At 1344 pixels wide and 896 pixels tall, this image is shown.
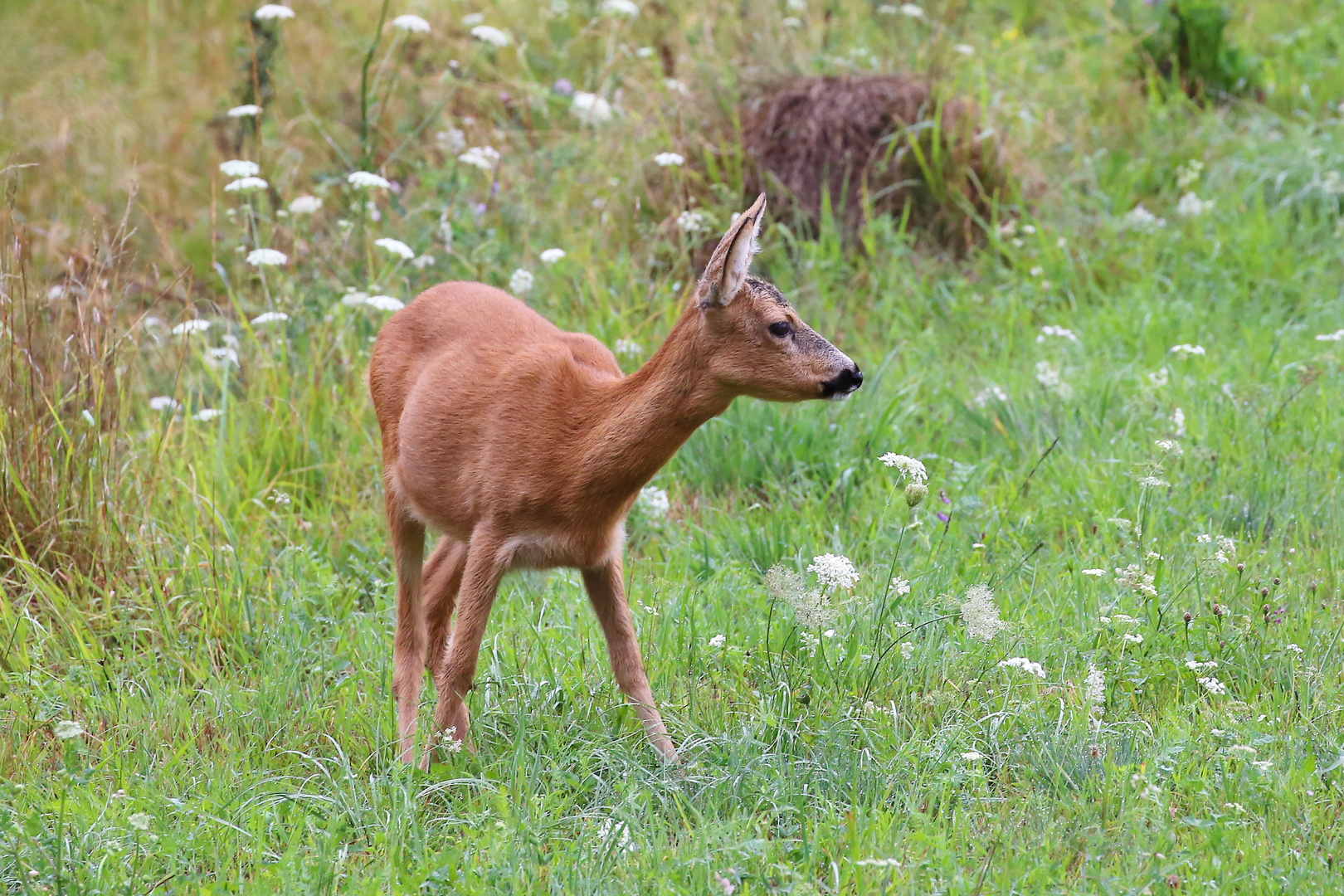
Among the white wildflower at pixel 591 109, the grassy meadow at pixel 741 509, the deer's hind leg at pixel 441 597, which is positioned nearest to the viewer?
the grassy meadow at pixel 741 509

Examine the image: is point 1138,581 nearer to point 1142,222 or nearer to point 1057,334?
point 1057,334

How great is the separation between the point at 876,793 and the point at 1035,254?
4.22m

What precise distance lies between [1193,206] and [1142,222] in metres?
0.29

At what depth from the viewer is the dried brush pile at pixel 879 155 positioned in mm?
7348

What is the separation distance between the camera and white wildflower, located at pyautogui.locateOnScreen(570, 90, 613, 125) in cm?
745

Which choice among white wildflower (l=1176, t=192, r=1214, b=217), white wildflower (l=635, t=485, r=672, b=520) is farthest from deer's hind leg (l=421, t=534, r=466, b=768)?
white wildflower (l=1176, t=192, r=1214, b=217)

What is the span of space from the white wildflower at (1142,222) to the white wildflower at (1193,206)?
0.11m

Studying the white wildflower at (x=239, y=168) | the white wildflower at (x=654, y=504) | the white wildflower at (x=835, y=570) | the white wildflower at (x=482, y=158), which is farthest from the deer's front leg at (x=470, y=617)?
the white wildflower at (x=482, y=158)

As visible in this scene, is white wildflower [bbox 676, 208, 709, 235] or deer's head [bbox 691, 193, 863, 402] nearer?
deer's head [bbox 691, 193, 863, 402]

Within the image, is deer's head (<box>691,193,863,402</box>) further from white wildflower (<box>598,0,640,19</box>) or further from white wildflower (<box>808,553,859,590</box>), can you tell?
white wildflower (<box>598,0,640,19</box>)

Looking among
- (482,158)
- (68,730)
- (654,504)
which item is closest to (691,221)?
(482,158)

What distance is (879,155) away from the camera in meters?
7.47

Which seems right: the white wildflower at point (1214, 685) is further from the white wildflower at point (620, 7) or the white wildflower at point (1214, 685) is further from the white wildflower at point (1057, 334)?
the white wildflower at point (620, 7)

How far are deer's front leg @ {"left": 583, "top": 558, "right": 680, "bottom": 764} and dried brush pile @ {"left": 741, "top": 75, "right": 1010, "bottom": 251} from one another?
3.95 m
